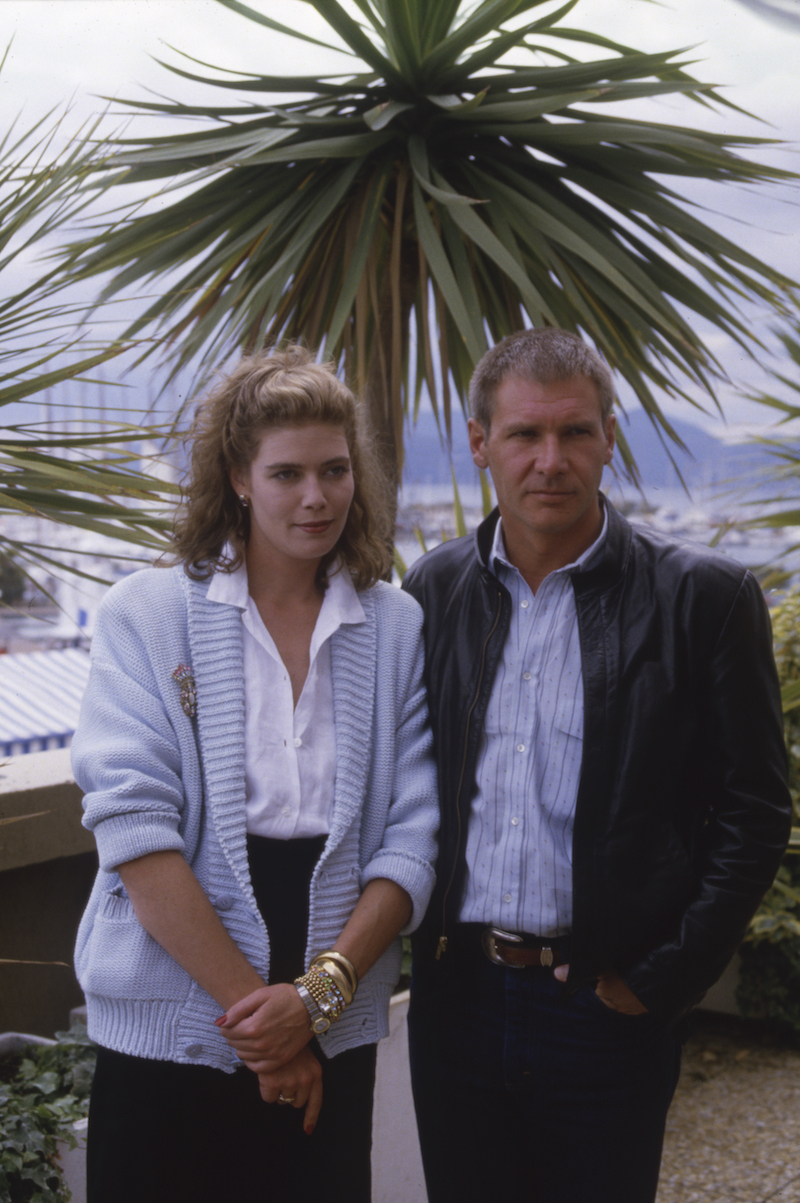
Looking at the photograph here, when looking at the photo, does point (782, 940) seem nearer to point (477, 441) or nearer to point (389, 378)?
point (389, 378)

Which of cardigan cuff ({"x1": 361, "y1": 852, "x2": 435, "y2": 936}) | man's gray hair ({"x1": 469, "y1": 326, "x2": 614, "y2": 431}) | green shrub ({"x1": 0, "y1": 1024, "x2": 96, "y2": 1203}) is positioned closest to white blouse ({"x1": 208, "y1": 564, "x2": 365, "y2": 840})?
cardigan cuff ({"x1": 361, "y1": 852, "x2": 435, "y2": 936})

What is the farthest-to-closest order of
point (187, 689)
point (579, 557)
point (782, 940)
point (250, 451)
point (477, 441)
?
point (782, 940) < point (477, 441) < point (579, 557) < point (250, 451) < point (187, 689)

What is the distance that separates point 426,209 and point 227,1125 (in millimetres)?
2328

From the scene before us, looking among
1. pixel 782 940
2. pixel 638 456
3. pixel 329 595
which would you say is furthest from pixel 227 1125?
pixel 782 940

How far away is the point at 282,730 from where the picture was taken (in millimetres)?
1556

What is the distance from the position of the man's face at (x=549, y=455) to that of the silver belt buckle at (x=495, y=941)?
64cm

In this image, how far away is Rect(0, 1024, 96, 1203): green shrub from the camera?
193 centimetres

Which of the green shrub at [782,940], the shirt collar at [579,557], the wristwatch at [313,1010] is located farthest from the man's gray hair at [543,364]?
the green shrub at [782,940]

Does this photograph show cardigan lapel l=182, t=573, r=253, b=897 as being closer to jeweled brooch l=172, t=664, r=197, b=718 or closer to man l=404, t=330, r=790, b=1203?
jeweled brooch l=172, t=664, r=197, b=718

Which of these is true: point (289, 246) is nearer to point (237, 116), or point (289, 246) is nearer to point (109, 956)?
point (237, 116)

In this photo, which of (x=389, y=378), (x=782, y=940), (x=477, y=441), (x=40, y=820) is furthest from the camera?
(x=782, y=940)

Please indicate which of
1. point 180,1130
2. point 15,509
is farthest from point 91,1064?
point 15,509

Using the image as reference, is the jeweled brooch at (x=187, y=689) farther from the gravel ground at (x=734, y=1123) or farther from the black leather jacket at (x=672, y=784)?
the gravel ground at (x=734, y=1123)

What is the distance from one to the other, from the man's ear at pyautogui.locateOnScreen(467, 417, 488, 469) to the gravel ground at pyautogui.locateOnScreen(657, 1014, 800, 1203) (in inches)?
87.4
